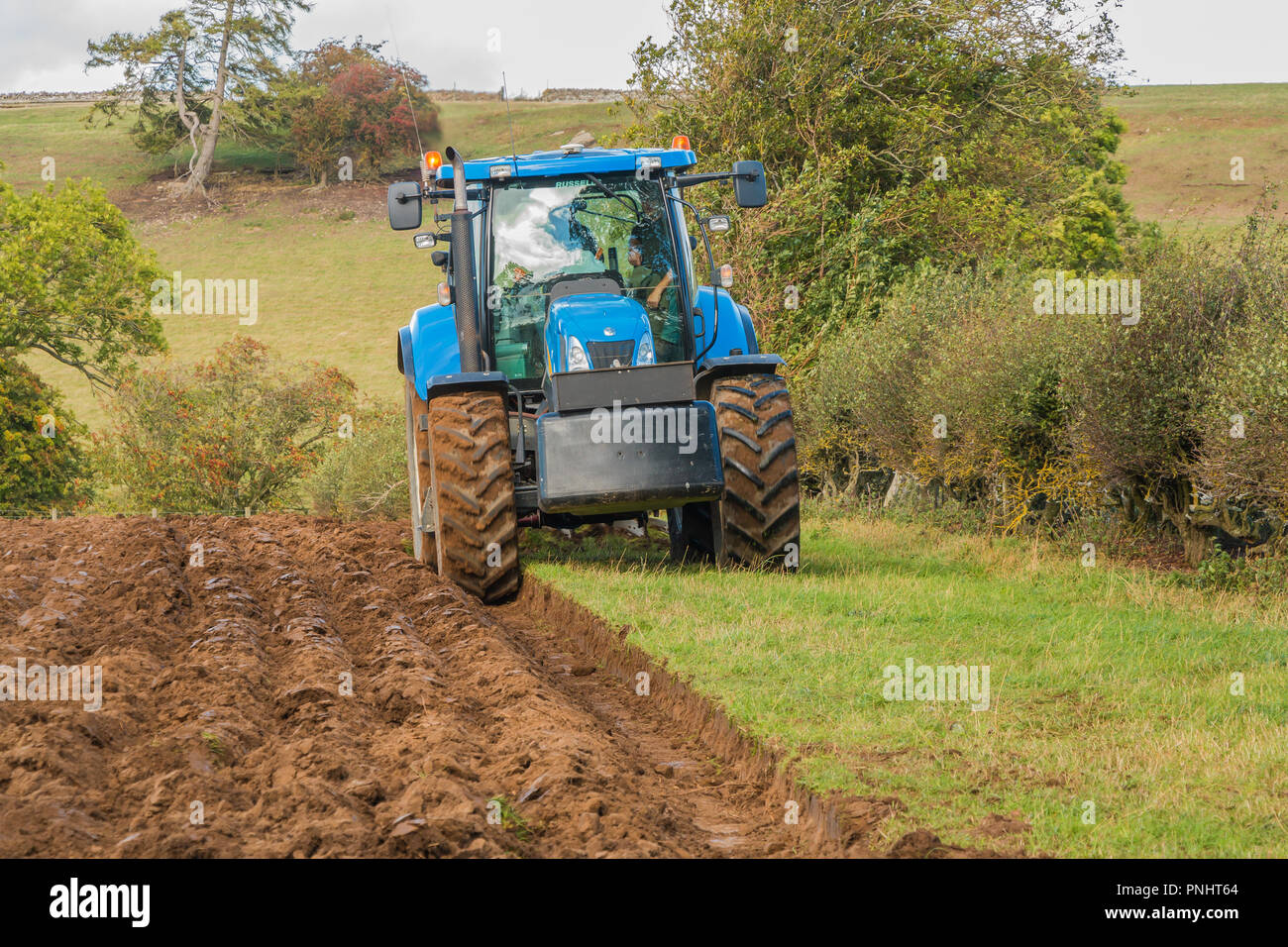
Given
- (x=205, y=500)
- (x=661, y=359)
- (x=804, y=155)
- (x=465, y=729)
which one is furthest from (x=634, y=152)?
(x=205, y=500)

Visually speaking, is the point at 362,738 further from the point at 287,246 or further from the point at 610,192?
the point at 287,246

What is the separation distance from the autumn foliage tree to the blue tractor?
1107cm

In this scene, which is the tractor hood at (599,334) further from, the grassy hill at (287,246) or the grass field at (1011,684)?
the grassy hill at (287,246)

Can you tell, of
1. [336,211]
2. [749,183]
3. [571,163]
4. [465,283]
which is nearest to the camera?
[749,183]

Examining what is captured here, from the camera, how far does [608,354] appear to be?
9125 mm

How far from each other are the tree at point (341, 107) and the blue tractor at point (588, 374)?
1495 centimetres

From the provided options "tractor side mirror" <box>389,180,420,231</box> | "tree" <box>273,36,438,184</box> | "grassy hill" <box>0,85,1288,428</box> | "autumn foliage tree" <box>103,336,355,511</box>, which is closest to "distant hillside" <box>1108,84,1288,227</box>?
"grassy hill" <box>0,85,1288,428</box>

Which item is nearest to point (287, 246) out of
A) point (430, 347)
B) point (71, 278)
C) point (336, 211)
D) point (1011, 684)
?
point (336, 211)

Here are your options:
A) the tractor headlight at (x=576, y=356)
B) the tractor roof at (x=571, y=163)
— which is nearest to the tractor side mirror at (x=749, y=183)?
the tractor roof at (x=571, y=163)

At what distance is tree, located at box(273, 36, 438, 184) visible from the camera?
31.0 m

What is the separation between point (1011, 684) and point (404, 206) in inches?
222

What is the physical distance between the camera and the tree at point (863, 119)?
1720cm
